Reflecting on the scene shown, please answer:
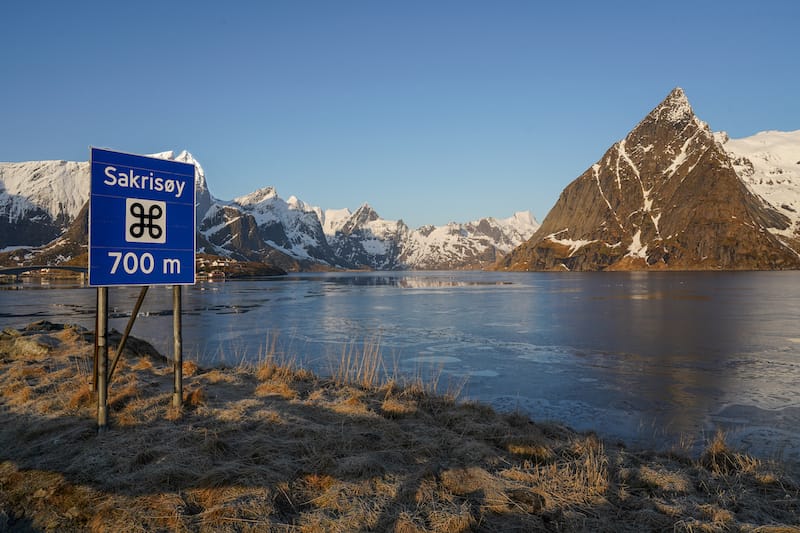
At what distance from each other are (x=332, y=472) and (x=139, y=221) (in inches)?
228

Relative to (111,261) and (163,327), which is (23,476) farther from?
(163,327)

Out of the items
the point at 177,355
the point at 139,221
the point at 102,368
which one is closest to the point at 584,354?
the point at 177,355

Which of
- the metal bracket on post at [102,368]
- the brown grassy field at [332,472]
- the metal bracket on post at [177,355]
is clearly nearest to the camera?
the brown grassy field at [332,472]

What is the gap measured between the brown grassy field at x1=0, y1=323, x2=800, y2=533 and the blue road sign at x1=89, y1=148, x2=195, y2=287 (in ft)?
8.90

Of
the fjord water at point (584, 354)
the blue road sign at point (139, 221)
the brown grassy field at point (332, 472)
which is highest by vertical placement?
the blue road sign at point (139, 221)

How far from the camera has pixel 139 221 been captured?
938cm

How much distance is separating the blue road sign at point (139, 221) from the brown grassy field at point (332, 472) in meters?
2.71

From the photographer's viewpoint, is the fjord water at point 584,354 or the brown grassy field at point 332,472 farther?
the fjord water at point 584,354

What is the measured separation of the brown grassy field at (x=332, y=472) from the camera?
20.0 feet

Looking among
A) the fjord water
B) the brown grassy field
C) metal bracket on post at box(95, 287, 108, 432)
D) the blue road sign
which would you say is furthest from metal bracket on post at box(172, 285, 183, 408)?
the fjord water

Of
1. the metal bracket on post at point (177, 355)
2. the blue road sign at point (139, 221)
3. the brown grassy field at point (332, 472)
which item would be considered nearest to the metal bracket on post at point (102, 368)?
the brown grassy field at point (332, 472)

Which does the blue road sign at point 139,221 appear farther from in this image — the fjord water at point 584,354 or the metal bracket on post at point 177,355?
the fjord water at point 584,354

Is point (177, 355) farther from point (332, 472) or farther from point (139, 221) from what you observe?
point (332, 472)

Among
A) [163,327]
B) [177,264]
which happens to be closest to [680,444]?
[177,264]
